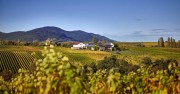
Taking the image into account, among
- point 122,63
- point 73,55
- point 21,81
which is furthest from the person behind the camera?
point 73,55

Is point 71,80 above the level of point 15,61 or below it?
above

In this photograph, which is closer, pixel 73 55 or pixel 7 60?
pixel 7 60

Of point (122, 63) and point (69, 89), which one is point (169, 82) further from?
point (122, 63)

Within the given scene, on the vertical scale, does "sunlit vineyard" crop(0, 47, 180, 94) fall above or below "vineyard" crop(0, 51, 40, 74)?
above

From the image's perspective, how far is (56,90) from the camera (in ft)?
25.0

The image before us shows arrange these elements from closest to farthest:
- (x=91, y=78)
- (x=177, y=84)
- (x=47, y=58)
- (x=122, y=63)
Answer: (x=47, y=58) → (x=177, y=84) → (x=91, y=78) → (x=122, y=63)

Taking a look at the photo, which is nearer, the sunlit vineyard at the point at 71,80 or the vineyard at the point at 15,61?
the sunlit vineyard at the point at 71,80

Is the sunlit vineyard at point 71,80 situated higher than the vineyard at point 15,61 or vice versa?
the sunlit vineyard at point 71,80

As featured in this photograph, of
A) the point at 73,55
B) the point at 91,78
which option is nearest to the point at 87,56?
the point at 73,55

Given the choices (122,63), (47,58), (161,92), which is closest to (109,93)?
(161,92)

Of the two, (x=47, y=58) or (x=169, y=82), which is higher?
(x=47, y=58)

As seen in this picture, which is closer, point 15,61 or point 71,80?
point 71,80

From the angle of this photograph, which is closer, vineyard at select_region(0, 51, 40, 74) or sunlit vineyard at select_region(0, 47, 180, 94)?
sunlit vineyard at select_region(0, 47, 180, 94)

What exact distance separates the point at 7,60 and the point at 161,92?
94.3 m
